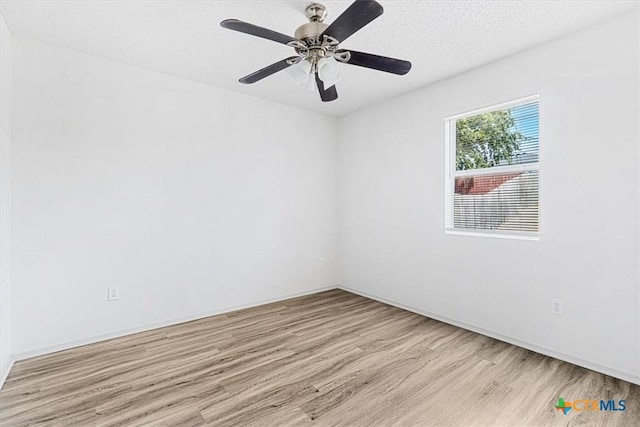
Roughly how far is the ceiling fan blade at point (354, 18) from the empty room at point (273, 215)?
2 cm

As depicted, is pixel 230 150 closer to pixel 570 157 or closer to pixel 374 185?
pixel 374 185

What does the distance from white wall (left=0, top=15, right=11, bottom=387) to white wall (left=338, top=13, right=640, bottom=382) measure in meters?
3.53

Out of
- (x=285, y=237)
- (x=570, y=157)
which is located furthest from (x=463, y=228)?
(x=285, y=237)

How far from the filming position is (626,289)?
213 centimetres

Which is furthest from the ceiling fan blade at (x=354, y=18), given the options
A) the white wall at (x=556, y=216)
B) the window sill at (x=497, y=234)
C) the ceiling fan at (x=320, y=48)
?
the window sill at (x=497, y=234)

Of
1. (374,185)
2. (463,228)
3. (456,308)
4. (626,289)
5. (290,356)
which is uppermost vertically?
(374,185)

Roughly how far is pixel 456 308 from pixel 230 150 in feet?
9.80

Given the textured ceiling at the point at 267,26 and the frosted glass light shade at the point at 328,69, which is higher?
the textured ceiling at the point at 267,26

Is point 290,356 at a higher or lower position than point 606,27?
lower

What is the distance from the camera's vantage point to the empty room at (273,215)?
2.01 m

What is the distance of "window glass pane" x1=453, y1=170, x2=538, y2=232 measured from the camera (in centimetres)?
270

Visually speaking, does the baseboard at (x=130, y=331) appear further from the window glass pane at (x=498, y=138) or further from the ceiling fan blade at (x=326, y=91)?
the window glass pane at (x=498, y=138)

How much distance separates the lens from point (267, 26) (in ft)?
7.43

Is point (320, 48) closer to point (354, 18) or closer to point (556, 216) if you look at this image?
point (354, 18)
